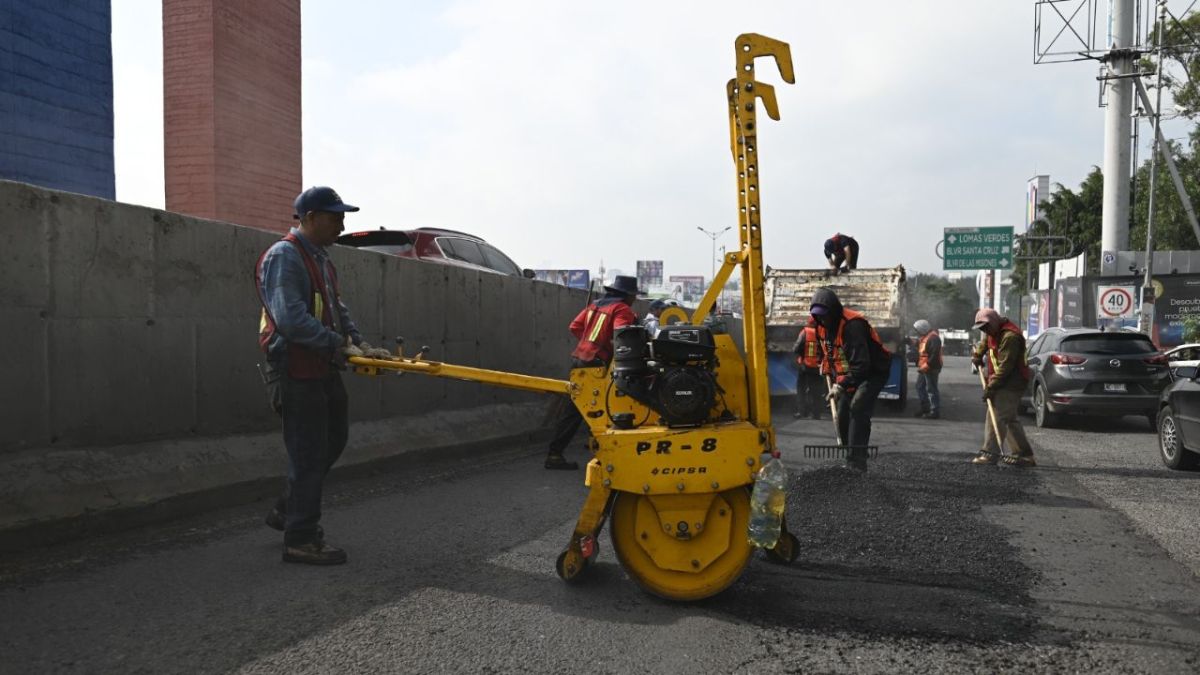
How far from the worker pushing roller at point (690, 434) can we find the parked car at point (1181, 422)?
21.2ft

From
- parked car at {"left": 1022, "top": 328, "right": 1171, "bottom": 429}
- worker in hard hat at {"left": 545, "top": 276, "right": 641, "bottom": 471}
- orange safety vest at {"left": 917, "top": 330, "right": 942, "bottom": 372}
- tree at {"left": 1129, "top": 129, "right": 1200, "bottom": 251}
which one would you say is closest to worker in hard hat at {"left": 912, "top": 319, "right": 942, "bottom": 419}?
orange safety vest at {"left": 917, "top": 330, "right": 942, "bottom": 372}

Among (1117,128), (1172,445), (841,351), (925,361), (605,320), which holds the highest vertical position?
(1117,128)

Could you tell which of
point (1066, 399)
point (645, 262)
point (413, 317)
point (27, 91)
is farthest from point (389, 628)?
point (645, 262)

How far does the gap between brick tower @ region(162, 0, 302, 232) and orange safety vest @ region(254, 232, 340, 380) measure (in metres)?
8.58

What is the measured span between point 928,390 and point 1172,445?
5.34 metres

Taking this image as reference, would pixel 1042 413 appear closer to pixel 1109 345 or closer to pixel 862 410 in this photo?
pixel 1109 345

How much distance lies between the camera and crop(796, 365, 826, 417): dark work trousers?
13695 millimetres

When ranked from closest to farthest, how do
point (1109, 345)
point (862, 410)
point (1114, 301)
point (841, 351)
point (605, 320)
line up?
1. point (605, 320)
2. point (862, 410)
3. point (841, 351)
4. point (1109, 345)
5. point (1114, 301)

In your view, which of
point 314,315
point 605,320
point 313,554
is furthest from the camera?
point 605,320

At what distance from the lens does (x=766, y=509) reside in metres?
3.84

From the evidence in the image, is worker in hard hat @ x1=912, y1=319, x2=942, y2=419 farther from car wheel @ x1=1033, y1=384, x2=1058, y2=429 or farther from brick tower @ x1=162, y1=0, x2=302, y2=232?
brick tower @ x1=162, y1=0, x2=302, y2=232

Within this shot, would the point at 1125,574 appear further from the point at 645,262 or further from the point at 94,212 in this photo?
the point at 645,262

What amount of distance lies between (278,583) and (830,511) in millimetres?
3636

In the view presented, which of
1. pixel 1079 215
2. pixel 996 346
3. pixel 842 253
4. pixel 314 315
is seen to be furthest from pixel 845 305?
pixel 1079 215
